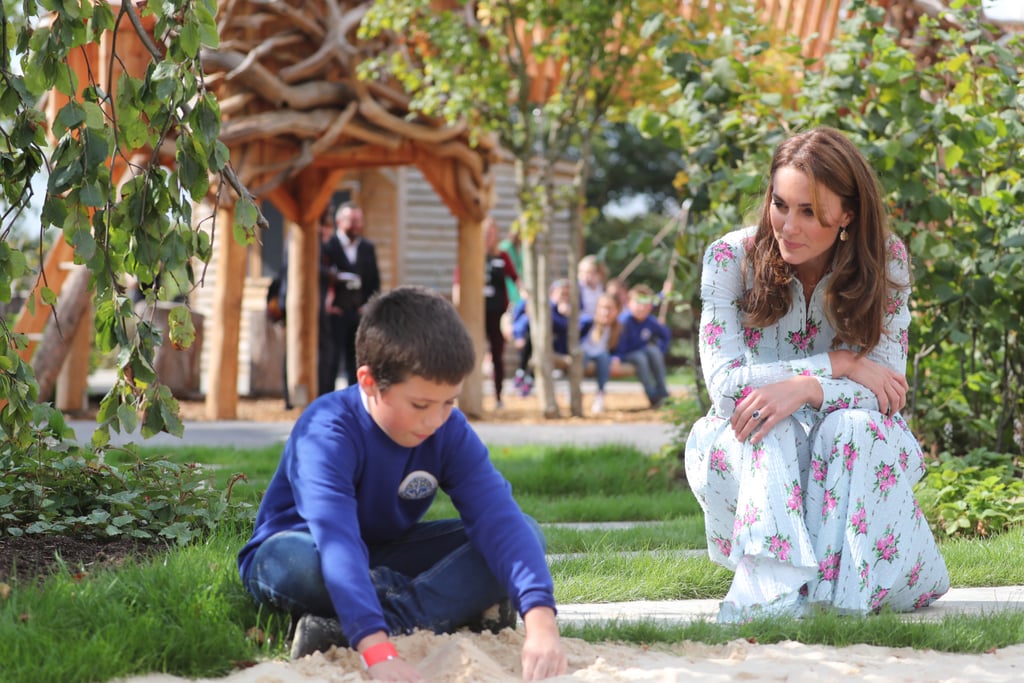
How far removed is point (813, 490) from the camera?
333cm

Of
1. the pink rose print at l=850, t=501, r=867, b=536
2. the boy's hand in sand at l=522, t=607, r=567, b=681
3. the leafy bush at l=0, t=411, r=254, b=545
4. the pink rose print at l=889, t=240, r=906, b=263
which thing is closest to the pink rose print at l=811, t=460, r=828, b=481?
the pink rose print at l=850, t=501, r=867, b=536

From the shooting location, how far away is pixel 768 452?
3271 millimetres

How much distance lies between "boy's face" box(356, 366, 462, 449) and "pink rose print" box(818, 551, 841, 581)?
3.71 ft

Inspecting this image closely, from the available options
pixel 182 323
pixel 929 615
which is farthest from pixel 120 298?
pixel 929 615

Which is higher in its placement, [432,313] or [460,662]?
[432,313]

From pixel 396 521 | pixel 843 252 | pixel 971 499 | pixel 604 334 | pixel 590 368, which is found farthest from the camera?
pixel 590 368

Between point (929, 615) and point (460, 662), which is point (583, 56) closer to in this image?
point (929, 615)

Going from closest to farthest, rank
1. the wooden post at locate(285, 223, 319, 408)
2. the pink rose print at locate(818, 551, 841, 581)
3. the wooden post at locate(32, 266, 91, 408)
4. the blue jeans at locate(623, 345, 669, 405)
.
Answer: the pink rose print at locate(818, 551, 841, 581) → the wooden post at locate(32, 266, 91, 408) → the wooden post at locate(285, 223, 319, 408) → the blue jeans at locate(623, 345, 669, 405)

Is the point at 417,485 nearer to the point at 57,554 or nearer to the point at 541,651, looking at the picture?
the point at 541,651

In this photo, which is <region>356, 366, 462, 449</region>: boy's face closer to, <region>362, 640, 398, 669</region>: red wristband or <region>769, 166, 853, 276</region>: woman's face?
<region>362, 640, 398, 669</region>: red wristband

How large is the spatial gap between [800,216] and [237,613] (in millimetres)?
1736

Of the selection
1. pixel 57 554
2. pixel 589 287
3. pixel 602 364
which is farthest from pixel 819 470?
pixel 589 287

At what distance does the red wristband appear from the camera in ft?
8.09

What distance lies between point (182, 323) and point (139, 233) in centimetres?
27
